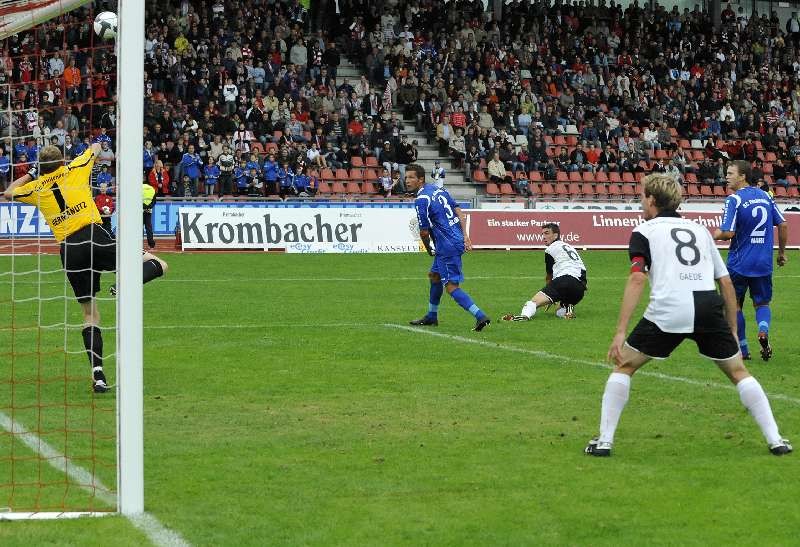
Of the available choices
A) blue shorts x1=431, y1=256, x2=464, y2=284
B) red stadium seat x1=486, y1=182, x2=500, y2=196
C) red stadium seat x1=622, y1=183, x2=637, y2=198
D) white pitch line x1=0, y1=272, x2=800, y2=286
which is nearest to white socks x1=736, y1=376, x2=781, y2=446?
blue shorts x1=431, y1=256, x2=464, y2=284

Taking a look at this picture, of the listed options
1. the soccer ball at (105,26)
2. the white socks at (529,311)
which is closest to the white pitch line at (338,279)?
the white socks at (529,311)

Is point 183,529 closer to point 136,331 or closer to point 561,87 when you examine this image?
point 136,331

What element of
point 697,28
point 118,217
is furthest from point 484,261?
point 697,28

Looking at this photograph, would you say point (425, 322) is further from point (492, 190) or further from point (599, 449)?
point (492, 190)

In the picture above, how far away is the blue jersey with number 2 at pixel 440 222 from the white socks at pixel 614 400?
25.3 ft

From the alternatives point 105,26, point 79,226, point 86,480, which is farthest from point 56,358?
point 86,480

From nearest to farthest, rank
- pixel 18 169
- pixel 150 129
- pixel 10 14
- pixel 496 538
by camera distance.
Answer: pixel 496 538, pixel 10 14, pixel 18 169, pixel 150 129

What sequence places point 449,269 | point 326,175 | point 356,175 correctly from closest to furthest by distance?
point 449,269
point 326,175
point 356,175

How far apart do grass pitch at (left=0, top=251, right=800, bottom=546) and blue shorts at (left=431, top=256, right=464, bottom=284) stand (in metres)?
0.70

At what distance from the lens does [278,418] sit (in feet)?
30.6

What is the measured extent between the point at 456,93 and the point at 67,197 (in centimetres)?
3272

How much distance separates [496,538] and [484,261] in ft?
73.0

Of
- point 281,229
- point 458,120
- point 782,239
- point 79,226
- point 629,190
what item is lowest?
point 281,229

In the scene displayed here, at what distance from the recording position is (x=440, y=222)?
15531 mm
